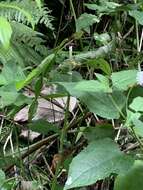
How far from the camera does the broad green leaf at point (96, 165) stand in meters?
0.86

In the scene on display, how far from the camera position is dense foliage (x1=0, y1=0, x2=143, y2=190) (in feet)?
3.02

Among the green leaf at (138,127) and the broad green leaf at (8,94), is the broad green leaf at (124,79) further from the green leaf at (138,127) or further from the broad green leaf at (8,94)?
the broad green leaf at (8,94)

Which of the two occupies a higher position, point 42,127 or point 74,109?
point 42,127

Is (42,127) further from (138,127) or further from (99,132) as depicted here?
(138,127)

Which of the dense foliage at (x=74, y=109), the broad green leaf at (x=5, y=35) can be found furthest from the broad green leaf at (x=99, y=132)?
the broad green leaf at (x=5, y=35)

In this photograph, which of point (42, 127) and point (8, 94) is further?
point (42, 127)

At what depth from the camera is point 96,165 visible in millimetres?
887

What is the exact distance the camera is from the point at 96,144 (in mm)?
932

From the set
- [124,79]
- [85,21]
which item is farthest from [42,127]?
[85,21]

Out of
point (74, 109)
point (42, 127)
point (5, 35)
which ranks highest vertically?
point (5, 35)

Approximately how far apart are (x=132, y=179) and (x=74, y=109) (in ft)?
2.67

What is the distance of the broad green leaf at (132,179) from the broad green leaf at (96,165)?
72 millimetres

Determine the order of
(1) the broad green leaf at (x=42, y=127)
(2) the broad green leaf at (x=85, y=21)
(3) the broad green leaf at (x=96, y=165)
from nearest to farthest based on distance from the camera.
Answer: (3) the broad green leaf at (x=96, y=165)
(1) the broad green leaf at (x=42, y=127)
(2) the broad green leaf at (x=85, y=21)

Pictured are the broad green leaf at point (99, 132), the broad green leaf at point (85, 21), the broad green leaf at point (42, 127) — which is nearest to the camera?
the broad green leaf at point (99, 132)
